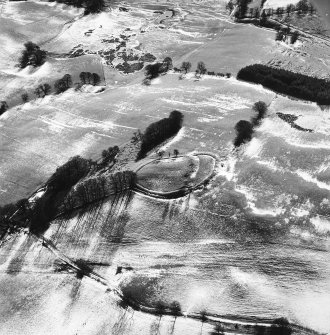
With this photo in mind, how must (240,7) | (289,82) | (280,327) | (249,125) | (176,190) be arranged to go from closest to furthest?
(280,327) → (176,190) → (249,125) → (289,82) → (240,7)

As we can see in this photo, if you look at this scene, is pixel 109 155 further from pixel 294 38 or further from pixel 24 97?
pixel 294 38

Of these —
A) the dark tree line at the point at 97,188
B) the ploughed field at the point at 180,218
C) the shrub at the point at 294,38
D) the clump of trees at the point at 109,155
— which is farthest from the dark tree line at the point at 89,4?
the dark tree line at the point at 97,188

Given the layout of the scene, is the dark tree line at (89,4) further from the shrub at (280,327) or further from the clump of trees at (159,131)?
the shrub at (280,327)

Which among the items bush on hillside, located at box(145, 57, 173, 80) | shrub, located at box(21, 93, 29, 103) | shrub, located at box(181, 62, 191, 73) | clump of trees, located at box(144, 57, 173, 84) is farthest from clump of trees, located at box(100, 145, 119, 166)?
shrub, located at box(181, 62, 191, 73)

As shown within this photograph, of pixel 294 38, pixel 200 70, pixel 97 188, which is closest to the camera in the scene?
pixel 97 188

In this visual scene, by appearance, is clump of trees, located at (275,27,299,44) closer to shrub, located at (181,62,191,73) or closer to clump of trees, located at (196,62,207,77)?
clump of trees, located at (196,62,207,77)

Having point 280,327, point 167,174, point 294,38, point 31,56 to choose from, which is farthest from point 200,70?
point 280,327
